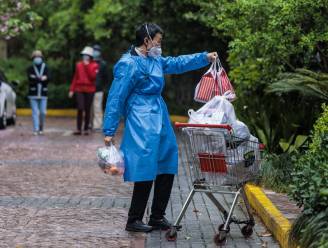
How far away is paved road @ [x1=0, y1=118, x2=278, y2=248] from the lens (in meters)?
7.72

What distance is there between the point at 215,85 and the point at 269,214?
136cm

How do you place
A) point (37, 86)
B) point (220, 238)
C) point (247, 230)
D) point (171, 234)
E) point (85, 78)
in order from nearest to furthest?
point (220, 238)
point (171, 234)
point (247, 230)
point (37, 86)
point (85, 78)

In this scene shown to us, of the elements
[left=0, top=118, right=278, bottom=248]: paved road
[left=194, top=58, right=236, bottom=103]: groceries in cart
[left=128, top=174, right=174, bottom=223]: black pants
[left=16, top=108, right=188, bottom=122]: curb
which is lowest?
[left=16, top=108, right=188, bottom=122]: curb

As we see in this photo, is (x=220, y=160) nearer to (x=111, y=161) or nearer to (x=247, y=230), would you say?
(x=247, y=230)

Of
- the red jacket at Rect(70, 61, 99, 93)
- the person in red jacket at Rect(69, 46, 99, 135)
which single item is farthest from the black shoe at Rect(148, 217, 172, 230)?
the red jacket at Rect(70, 61, 99, 93)

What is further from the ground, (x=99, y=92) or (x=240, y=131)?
(x=240, y=131)

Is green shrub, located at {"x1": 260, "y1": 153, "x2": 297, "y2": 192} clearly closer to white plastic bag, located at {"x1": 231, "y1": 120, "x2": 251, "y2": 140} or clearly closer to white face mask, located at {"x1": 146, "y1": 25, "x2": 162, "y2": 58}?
white plastic bag, located at {"x1": 231, "y1": 120, "x2": 251, "y2": 140}

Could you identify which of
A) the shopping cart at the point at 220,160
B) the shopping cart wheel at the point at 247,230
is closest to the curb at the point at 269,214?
the shopping cart wheel at the point at 247,230

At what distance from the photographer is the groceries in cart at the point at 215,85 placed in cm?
800

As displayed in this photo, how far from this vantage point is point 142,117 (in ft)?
25.9

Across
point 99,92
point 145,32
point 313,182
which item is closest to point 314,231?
point 313,182

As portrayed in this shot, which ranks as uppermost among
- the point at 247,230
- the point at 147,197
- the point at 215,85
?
the point at 215,85

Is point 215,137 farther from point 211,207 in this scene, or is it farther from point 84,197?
point 84,197

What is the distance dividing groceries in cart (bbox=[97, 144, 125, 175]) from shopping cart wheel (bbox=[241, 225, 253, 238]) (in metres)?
1.24
